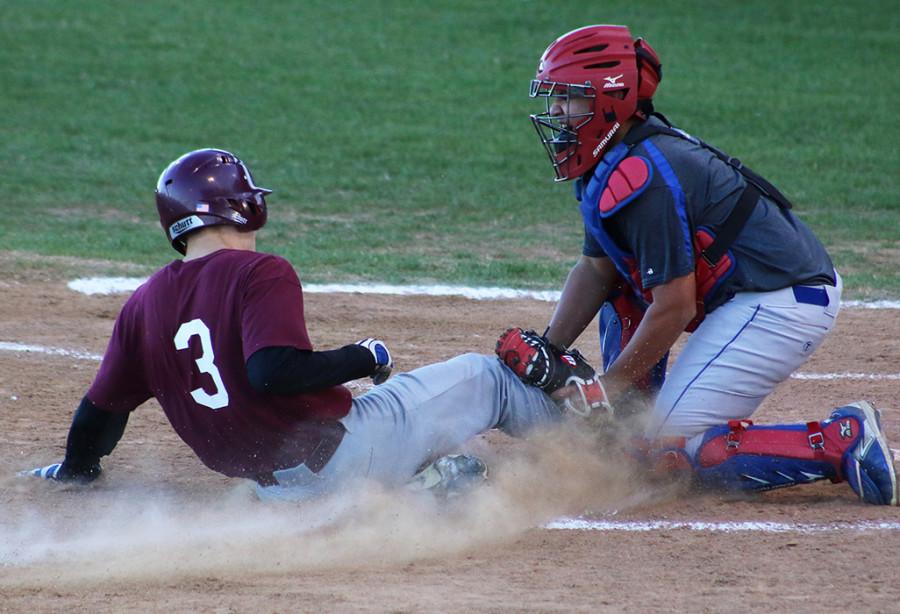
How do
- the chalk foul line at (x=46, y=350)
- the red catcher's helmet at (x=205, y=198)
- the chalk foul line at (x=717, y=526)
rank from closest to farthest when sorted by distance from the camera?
1. the red catcher's helmet at (x=205, y=198)
2. the chalk foul line at (x=717, y=526)
3. the chalk foul line at (x=46, y=350)

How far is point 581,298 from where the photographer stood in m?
5.63

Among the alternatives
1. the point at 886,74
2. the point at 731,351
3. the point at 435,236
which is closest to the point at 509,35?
the point at 886,74

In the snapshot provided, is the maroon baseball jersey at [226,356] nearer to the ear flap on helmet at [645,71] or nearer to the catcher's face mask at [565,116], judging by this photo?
the catcher's face mask at [565,116]

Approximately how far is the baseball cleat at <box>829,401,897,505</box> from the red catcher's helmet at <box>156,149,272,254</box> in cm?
231

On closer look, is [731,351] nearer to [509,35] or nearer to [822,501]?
[822,501]

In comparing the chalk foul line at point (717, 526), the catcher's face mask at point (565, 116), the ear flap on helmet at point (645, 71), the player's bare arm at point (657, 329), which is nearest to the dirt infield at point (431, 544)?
the chalk foul line at point (717, 526)

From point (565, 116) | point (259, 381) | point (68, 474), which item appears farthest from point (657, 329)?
point (68, 474)

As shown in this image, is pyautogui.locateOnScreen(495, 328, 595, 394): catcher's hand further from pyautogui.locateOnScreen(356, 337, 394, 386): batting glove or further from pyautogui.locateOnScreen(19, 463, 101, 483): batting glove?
pyautogui.locateOnScreen(19, 463, 101, 483): batting glove

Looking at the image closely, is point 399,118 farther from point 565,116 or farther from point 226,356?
point 226,356

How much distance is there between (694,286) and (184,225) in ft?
6.05

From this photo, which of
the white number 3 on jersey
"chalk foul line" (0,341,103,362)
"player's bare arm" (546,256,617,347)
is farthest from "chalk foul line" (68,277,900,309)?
the white number 3 on jersey

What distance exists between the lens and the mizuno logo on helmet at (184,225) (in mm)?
4559

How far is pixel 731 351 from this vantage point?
200 inches

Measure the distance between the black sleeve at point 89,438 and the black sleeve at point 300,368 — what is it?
941 mm
